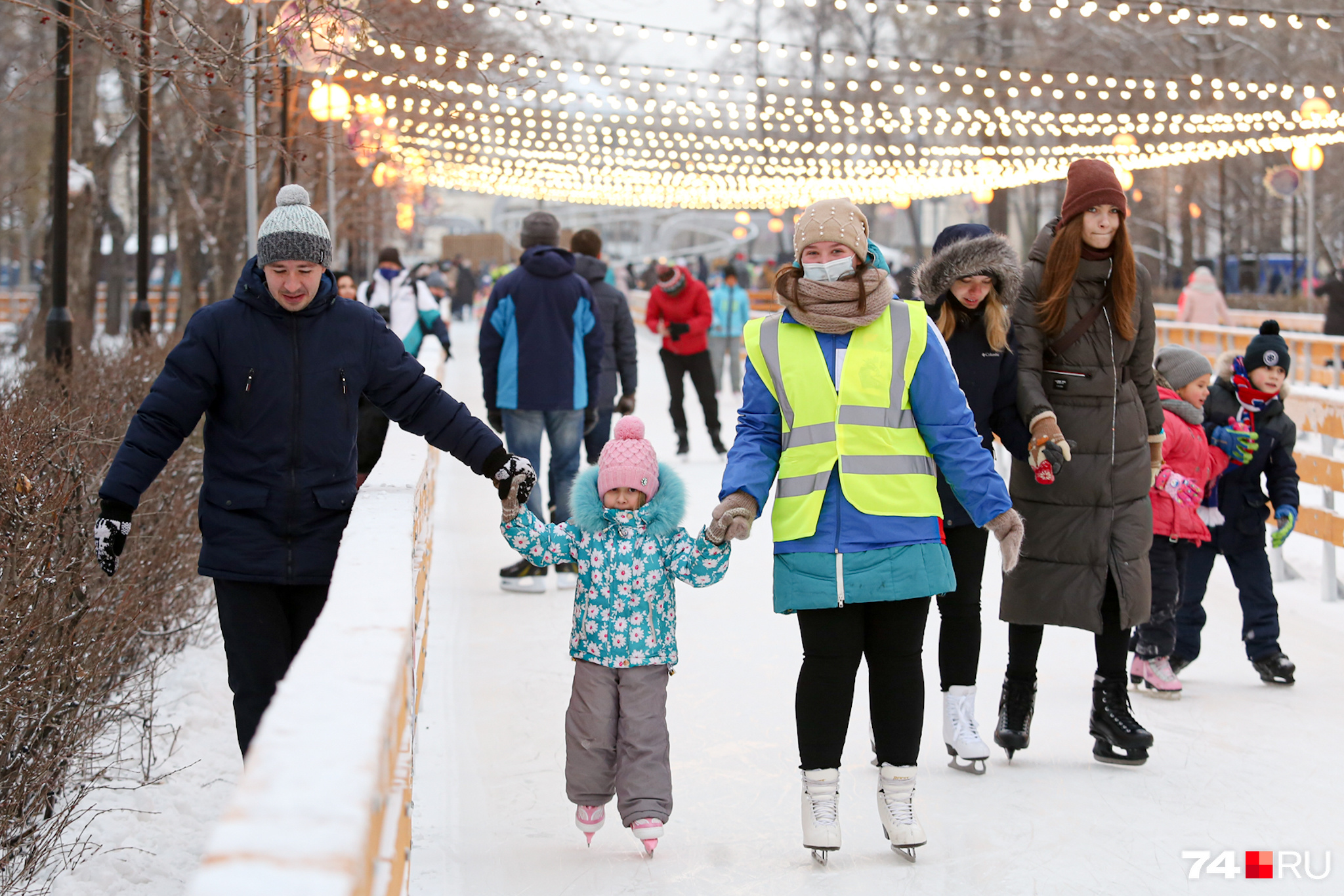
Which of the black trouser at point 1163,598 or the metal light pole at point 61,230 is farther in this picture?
the metal light pole at point 61,230

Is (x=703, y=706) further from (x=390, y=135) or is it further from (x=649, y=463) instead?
(x=390, y=135)

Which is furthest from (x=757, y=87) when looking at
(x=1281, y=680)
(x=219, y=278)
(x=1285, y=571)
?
(x=1281, y=680)

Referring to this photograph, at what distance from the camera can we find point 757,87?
59.3ft

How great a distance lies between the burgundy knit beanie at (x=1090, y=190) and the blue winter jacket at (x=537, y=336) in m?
3.07

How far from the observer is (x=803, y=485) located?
3371 mm

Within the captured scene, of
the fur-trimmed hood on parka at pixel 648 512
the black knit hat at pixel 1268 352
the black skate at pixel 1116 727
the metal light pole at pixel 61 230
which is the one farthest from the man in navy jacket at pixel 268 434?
the metal light pole at pixel 61 230

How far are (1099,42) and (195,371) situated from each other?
92.5 ft

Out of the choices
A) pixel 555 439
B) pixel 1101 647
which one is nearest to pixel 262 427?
pixel 1101 647

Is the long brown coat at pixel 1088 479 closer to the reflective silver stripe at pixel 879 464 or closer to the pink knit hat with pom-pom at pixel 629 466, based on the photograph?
the reflective silver stripe at pixel 879 464

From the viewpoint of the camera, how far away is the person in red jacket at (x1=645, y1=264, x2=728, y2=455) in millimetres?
11266

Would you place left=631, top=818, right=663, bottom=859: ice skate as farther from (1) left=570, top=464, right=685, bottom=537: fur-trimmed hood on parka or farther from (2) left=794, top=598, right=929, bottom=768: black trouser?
(1) left=570, top=464, right=685, bottom=537: fur-trimmed hood on parka

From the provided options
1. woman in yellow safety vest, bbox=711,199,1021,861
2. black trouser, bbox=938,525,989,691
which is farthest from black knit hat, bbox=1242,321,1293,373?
woman in yellow safety vest, bbox=711,199,1021,861

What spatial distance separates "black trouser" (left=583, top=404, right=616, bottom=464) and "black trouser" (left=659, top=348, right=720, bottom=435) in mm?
2371

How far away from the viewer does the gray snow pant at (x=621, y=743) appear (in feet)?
11.6
